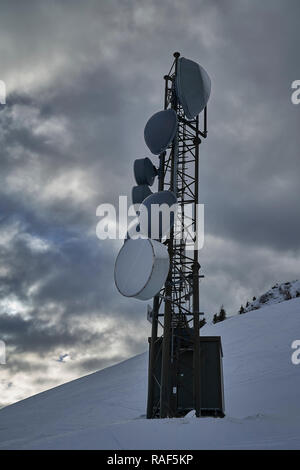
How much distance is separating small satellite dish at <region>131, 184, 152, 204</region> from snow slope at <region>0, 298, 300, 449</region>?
8378 mm

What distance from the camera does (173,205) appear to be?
15.4 metres

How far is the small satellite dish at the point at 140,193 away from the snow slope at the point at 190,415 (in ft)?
27.5

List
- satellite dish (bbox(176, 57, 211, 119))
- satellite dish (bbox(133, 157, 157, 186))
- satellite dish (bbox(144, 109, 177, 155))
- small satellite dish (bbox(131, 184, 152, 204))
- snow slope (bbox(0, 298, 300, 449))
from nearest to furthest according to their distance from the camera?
snow slope (bbox(0, 298, 300, 449)) → satellite dish (bbox(144, 109, 177, 155)) → small satellite dish (bbox(131, 184, 152, 204)) → satellite dish (bbox(133, 157, 157, 186)) → satellite dish (bbox(176, 57, 211, 119))

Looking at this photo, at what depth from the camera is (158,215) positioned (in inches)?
599

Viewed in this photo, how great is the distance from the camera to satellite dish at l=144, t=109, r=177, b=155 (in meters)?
16.8

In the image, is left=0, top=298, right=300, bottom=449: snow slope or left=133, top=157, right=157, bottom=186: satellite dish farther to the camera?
left=133, top=157, right=157, bottom=186: satellite dish

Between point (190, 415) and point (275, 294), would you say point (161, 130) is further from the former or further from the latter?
point (275, 294)

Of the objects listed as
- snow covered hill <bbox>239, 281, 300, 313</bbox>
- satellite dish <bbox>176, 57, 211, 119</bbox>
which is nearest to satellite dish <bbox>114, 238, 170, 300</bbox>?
satellite dish <bbox>176, 57, 211, 119</bbox>

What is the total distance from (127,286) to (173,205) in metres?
4.26

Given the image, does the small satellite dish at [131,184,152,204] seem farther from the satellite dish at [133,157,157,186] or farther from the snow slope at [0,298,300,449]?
the snow slope at [0,298,300,449]

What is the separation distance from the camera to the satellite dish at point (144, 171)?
1734 centimetres

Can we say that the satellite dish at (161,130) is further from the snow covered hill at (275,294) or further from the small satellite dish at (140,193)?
the snow covered hill at (275,294)
